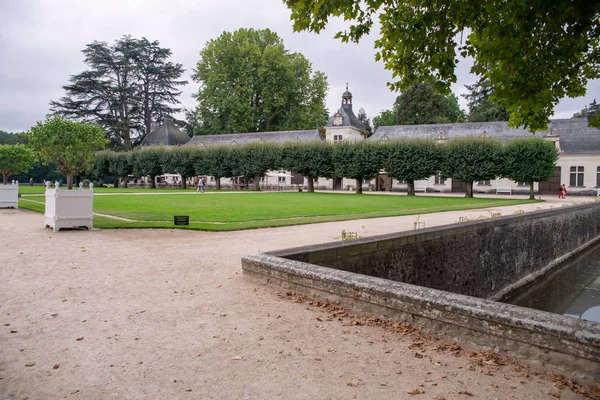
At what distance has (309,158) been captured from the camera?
43.7 metres

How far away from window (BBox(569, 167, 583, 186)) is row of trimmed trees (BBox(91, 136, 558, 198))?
1191cm

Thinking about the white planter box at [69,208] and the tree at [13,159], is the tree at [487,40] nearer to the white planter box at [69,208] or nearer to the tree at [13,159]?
the white planter box at [69,208]

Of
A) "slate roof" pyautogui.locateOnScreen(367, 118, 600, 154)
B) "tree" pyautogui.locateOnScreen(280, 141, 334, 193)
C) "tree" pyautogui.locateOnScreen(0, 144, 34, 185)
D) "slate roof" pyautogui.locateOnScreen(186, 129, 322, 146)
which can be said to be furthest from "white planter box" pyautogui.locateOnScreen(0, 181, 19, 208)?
"slate roof" pyautogui.locateOnScreen(367, 118, 600, 154)

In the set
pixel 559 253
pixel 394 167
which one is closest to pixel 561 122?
pixel 394 167

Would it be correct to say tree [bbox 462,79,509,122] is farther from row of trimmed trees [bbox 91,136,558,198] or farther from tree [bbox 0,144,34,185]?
tree [bbox 0,144,34,185]

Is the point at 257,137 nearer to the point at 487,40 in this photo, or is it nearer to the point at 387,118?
the point at 387,118

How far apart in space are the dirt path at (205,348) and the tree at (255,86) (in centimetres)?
5423

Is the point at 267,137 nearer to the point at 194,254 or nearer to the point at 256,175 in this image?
the point at 256,175

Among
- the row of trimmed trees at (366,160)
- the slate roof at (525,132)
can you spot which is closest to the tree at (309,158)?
the row of trimmed trees at (366,160)

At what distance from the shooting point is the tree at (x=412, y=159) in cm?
3934

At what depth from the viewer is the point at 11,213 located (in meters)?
16.6

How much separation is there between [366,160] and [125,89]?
1529 inches

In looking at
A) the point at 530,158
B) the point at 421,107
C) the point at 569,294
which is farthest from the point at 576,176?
the point at 569,294

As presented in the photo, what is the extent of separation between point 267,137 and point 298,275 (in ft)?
175
